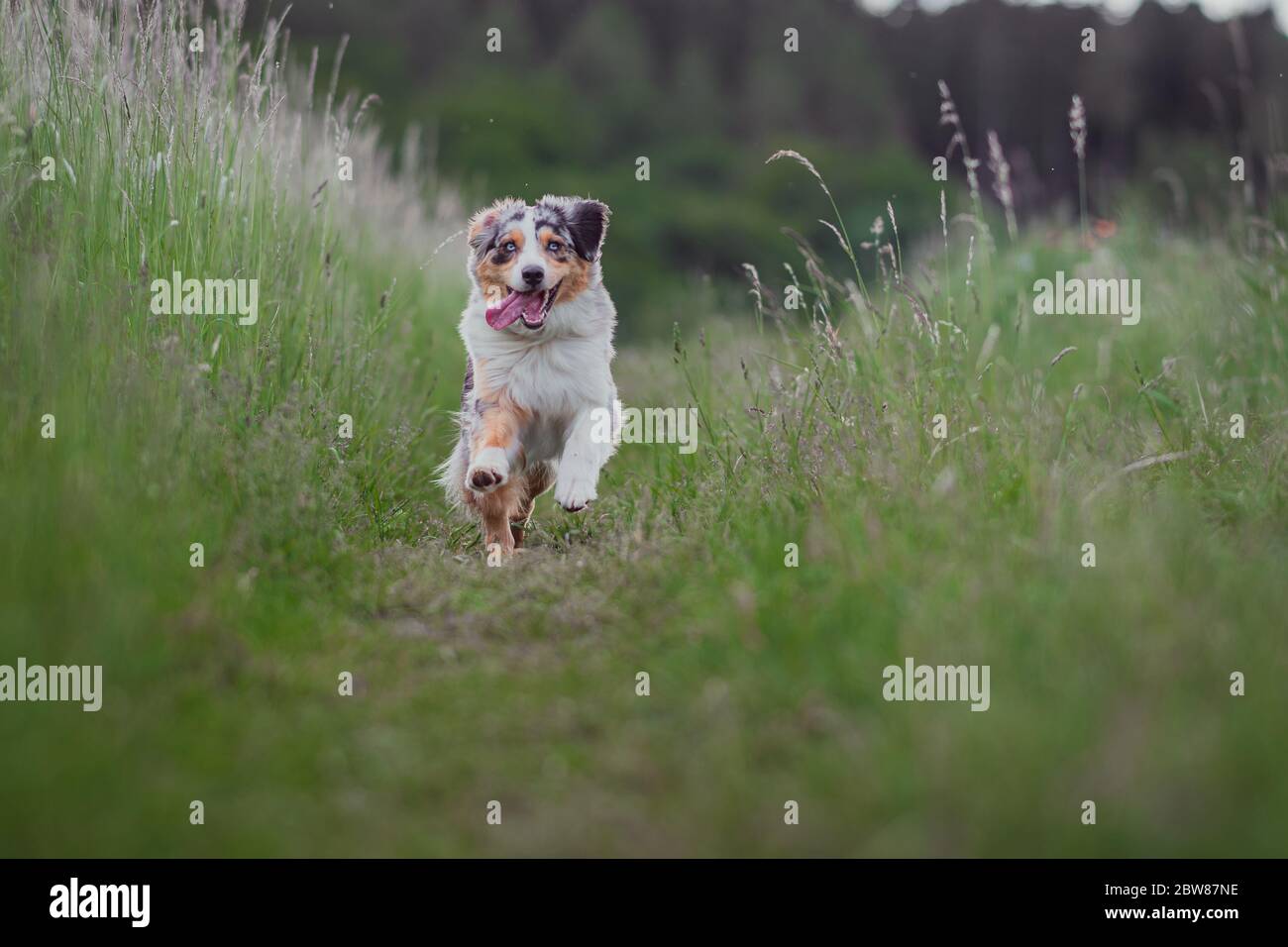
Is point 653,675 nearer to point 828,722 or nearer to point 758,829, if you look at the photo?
point 828,722

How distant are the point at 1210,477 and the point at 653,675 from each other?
2.26 metres

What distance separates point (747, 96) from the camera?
21.0 m

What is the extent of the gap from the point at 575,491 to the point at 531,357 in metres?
0.73

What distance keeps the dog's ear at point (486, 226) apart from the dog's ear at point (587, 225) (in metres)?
0.29

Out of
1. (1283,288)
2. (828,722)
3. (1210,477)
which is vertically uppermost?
(1283,288)

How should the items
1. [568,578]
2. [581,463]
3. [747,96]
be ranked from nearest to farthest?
[568,578] → [581,463] → [747,96]

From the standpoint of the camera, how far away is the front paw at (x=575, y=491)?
171 inches

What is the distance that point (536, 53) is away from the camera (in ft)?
70.2

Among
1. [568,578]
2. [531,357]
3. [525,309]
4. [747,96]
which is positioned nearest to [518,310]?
[525,309]

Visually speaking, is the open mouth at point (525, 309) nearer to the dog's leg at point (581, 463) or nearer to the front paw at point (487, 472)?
the dog's leg at point (581, 463)

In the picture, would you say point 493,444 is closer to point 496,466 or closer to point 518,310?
point 496,466

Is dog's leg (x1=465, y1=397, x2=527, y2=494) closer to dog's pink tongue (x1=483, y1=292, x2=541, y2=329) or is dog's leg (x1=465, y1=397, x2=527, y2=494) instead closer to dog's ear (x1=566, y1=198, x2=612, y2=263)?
dog's pink tongue (x1=483, y1=292, x2=541, y2=329)

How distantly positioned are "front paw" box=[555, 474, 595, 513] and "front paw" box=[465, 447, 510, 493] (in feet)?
0.74

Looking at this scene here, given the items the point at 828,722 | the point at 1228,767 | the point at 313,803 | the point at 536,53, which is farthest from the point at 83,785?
the point at 536,53
